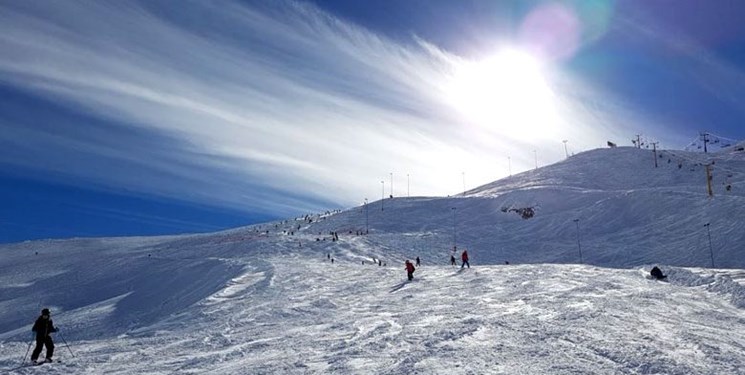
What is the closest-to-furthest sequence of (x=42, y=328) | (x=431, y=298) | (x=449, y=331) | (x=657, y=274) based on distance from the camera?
(x=449, y=331) < (x=42, y=328) < (x=431, y=298) < (x=657, y=274)

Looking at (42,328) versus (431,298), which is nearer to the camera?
(42,328)

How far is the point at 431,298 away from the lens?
75.5ft

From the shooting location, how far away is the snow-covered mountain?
12742mm

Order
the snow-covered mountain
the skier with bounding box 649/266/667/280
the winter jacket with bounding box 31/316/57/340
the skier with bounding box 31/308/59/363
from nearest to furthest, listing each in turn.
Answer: the snow-covered mountain → the skier with bounding box 31/308/59/363 → the winter jacket with bounding box 31/316/57/340 → the skier with bounding box 649/266/667/280

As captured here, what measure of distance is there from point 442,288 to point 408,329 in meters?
10.9

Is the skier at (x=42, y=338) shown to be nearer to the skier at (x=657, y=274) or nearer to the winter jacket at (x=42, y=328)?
the winter jacket at (x=42, y=328)

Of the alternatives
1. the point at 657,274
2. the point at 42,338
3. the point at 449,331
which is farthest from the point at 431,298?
the point at 42,338

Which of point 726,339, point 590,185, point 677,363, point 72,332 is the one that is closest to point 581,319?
point 726,339

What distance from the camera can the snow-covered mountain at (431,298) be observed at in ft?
41.8

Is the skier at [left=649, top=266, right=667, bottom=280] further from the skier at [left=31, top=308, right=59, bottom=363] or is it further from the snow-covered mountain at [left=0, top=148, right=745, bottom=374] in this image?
the skier at [left=31, top=308, right=59, bottom=363]

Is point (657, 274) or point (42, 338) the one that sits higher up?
point (657, 274)

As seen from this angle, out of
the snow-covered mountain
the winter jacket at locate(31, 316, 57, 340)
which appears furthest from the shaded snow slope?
the winter jacket at locate(31, 316, 57, 340)

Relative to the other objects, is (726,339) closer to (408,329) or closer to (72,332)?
(408,329)

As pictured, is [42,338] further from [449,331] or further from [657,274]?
[657,274]
